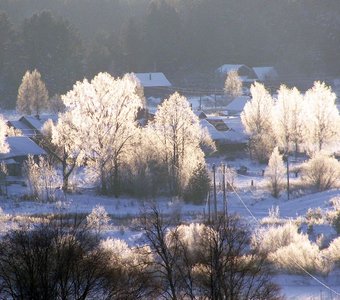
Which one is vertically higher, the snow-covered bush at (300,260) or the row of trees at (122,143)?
the row of trees at (122,143)

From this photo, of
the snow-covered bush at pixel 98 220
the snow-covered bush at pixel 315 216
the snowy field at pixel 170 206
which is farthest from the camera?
the snow-covered bush at pixel 315 216

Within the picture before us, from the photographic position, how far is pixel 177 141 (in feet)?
112

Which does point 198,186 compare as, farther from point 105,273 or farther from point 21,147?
point 105,273

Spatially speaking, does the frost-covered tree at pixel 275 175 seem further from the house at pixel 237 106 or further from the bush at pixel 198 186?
the house at pixel 237 106

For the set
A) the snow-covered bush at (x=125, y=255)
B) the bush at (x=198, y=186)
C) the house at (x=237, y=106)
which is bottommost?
the snow-covered bush at (x=125, y=255)

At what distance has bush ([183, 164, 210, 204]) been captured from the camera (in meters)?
31.2

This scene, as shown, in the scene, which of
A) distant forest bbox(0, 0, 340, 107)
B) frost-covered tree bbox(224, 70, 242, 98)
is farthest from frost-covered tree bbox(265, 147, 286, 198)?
distant forest bbox(0, 0, 340, 107)

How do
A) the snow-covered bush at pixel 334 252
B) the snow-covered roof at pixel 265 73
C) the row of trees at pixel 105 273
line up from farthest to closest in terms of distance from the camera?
the snow-covered roof at pixel 265 73 → the snow-covered bush at pixel 334 252 → the row of trees at pixel 105 273

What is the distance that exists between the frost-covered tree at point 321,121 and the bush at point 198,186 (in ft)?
35.8

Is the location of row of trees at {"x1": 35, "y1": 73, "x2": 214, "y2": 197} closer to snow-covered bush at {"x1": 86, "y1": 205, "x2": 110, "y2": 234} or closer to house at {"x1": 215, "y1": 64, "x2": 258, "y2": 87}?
snow-covered bush at {"x1": 86, "y1": 205, "x2": 110, "y2": 234}

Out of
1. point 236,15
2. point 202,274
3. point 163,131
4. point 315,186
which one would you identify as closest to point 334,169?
point 315,186

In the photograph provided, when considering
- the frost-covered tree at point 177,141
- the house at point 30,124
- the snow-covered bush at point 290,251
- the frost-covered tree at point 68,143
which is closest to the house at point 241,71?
the house at point 30,124

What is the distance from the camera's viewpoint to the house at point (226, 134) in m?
43.8

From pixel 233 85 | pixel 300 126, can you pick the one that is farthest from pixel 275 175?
pixel 233 85
